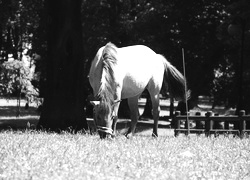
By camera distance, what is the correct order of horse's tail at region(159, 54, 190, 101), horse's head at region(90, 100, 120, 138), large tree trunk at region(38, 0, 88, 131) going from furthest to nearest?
large tree trunk at region(38, 0, 88, 131) → horse's tail at region(159, 54, 190, 101) → horse's head at region(90, 100, 120, 138)

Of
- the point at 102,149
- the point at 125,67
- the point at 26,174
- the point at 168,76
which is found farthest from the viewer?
the point at 168,76

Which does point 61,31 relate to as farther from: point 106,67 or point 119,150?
point 119,150

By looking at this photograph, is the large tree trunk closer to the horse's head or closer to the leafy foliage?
the horse's head

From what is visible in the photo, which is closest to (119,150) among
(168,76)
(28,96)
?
(168,76)

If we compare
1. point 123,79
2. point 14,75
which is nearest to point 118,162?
point 123,79

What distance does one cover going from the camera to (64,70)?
17203 mm

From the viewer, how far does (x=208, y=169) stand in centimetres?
695

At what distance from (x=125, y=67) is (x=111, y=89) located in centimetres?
166

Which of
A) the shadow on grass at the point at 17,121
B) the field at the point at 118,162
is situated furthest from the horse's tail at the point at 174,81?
the field at the point at 118,162

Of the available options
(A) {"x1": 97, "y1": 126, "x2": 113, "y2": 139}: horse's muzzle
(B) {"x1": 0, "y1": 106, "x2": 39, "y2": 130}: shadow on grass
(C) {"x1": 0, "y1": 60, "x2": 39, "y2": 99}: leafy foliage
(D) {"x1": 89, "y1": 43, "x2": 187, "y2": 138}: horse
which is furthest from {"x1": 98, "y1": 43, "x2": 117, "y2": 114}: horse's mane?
(C) {"x1": 0, "y1": 60, "x2": 39, "y2": 99}: leafy foliage

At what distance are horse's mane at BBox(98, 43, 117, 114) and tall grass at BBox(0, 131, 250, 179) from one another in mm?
1066

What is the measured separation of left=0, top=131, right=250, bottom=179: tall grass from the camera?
5.95 meters

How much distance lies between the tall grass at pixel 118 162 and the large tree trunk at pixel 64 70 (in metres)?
7.59

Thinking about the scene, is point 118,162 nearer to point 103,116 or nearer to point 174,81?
point 103,116
